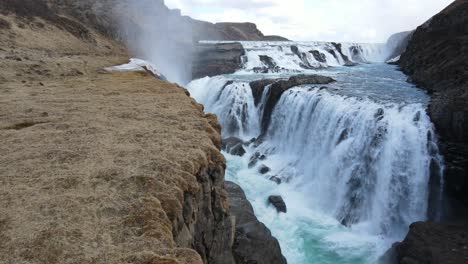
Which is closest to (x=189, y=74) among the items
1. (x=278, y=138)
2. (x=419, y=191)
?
(x=278, y=138)

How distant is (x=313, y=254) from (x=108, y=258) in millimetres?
11259

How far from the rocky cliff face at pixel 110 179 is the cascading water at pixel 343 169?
7010 mm

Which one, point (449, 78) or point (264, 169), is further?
point (449, 78)

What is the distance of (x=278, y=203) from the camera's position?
63.3 feet

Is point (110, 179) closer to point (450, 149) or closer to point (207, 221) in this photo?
point (207, 221)

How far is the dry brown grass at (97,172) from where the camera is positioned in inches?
249

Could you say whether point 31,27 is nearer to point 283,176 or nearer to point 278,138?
point 278,138

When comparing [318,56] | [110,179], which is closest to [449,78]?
[110,179]

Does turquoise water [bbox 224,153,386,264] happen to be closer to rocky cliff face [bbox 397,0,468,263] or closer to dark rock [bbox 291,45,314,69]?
rocky cliff face [bbox 397,0,468,263]

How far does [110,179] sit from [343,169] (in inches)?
574

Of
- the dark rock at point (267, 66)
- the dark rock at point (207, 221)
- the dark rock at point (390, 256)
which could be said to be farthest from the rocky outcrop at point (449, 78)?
the dark rock at point (267, 66)

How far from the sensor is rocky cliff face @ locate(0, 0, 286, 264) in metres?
6.38

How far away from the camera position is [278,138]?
27406mm

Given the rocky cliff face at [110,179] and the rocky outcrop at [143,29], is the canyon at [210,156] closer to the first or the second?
the rocky cliff face at [110,179]
